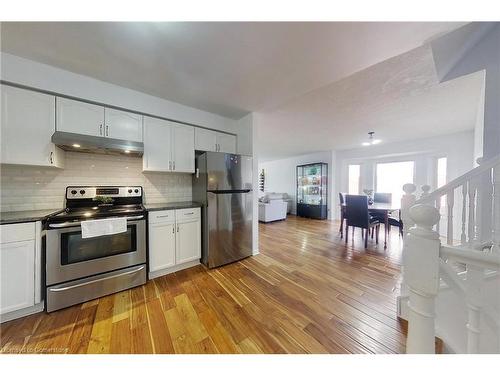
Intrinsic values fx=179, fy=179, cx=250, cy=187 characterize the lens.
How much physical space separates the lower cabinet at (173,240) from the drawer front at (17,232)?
918 millimetres

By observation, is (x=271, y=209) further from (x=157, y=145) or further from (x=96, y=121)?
(x=96, y=121)

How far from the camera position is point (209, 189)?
2461 millimetres

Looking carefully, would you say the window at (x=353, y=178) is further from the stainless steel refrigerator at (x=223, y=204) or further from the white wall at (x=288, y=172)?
the stainless steel refrigerator at (x=223, y=204)

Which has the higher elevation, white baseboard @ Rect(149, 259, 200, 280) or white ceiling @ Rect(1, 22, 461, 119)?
white ceiling @ Rect(1, 22, 461, 119)

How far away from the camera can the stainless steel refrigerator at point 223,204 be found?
2.46 metres

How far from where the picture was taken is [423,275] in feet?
2.05

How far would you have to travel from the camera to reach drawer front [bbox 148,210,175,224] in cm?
215

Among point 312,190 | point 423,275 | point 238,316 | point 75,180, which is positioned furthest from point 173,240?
point 312,190

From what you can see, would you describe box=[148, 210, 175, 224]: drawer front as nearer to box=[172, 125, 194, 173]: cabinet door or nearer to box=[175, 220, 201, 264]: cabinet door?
box=[175, 220, 201, 264]: cabinet door

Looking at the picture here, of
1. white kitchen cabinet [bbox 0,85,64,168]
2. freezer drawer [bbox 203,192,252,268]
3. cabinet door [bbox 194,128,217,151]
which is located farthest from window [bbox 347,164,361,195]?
white kitchen cabinet [bbox 0,85,64,168]

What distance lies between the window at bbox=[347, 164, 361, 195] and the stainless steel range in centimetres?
598

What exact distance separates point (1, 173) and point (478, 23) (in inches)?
174

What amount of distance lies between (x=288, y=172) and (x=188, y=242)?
5837 mm

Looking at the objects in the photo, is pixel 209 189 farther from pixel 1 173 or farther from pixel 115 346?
pixel 1 173
